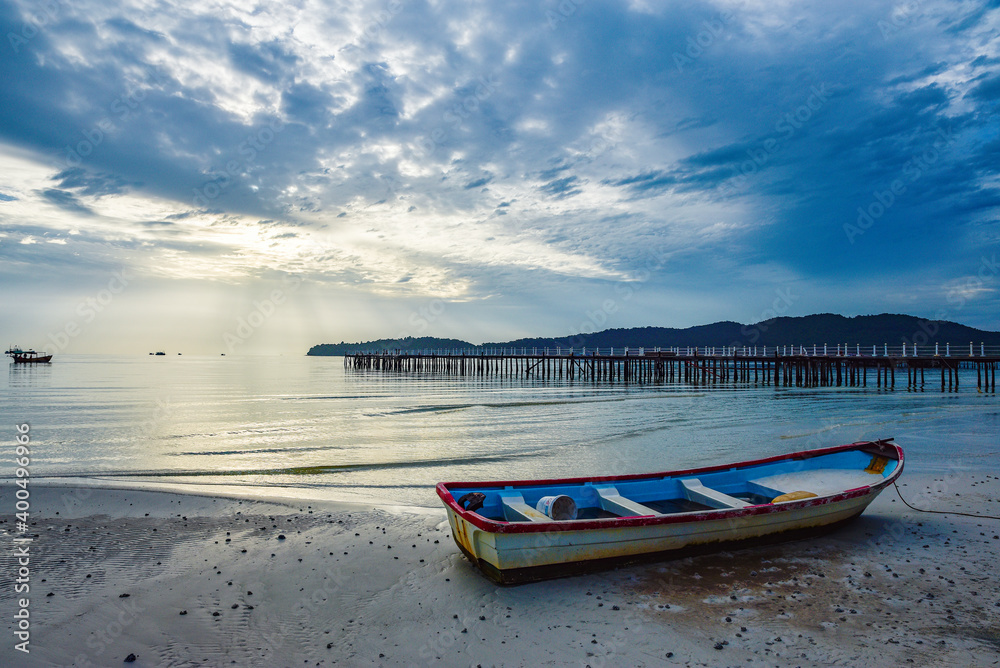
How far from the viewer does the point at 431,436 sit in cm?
1928

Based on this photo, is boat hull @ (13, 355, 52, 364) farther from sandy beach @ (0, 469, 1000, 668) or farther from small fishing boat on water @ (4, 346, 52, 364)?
sandy beach @ (0, 469, 1000, 668)

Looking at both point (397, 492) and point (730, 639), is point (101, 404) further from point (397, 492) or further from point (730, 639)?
point (730, 639)

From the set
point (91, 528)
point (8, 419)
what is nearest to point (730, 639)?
point (91, 528)

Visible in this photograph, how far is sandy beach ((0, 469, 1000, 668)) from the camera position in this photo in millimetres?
4879

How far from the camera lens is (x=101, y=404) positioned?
29.3m

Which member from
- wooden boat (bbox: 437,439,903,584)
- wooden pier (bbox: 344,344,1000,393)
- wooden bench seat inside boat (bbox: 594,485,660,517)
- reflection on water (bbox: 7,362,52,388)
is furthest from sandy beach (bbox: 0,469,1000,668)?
reflection on water (bbox: 7,362,52,388)

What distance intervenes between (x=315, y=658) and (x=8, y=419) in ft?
83.9

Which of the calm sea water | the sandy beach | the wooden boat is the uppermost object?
the wooden boat

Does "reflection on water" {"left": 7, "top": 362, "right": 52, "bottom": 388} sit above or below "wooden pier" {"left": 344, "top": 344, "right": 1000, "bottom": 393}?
below

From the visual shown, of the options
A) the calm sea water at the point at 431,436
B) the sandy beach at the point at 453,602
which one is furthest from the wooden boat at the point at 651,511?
the calm sea water at the point at 431,436

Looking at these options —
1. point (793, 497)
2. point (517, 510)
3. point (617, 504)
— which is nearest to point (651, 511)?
point (617, 504)

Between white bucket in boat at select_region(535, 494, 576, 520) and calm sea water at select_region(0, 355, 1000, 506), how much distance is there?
12.2 feet

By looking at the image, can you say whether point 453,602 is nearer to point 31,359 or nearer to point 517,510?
point 517,510

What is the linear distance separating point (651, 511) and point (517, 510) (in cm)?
178
